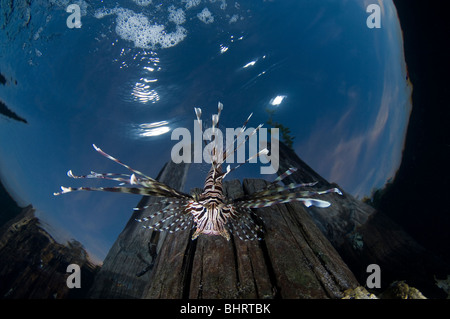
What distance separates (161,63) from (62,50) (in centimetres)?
391

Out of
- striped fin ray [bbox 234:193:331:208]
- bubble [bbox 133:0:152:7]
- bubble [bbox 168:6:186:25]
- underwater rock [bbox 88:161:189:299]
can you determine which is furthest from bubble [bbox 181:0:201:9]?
striped fin ray [bbox 234:193:331:208]

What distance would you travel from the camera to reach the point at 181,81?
33.5ft

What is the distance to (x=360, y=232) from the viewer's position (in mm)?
4949

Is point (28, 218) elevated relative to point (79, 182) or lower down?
lower down

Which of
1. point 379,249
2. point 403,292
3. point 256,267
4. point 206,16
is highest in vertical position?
point 206,16

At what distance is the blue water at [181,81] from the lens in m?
7.93

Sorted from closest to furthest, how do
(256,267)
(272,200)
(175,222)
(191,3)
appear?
(256,267) < (272,200) < (175,222) < (191,3)

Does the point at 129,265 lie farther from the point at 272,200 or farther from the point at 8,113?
the point at 8,113

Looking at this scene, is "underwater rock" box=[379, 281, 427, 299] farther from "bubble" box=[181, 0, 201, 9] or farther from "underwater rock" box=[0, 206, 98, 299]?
"bubble" box=[181, 0, 201, 9]

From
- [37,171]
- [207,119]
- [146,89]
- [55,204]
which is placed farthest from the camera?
[55,204]

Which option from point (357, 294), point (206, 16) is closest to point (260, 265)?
point (357, 294)
